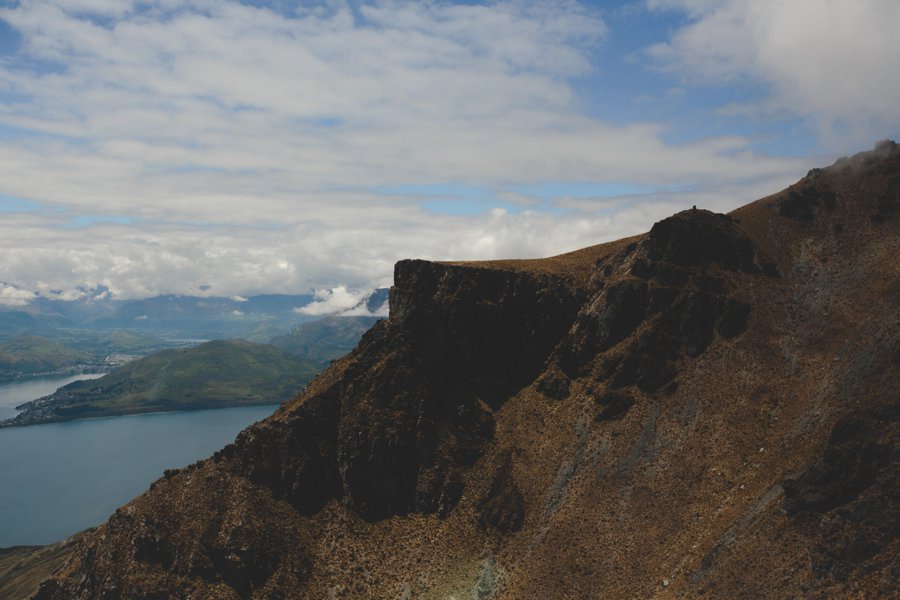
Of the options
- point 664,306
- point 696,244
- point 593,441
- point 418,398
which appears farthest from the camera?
point 696,244

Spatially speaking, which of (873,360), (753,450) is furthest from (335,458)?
(873,360)

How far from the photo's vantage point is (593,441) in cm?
9362

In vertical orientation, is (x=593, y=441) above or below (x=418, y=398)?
below

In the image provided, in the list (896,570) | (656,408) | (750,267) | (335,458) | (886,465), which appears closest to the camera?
(896,570)

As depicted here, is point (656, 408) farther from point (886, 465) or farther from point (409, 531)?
point (409, 531)

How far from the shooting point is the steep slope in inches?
2680

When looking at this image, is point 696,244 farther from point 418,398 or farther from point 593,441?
point 418,398

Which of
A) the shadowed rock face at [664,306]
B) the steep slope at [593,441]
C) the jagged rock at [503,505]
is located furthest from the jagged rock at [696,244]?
the jagged rock at [503,505]

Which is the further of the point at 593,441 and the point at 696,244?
the point at 696,244

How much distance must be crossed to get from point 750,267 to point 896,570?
6833 cm

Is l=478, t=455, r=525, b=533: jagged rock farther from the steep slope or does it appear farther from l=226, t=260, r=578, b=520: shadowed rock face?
l=226, t=260, r=578, b=520: shadowed rock face

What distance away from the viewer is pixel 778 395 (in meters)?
87.1

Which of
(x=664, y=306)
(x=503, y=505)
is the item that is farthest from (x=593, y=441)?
(x=664, y=306)

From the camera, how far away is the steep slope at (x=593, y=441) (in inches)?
2680
